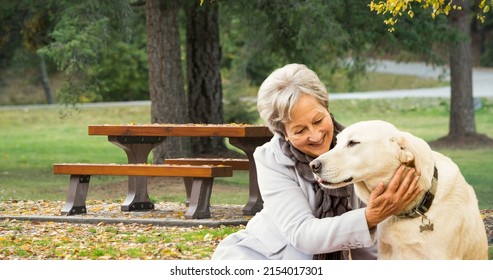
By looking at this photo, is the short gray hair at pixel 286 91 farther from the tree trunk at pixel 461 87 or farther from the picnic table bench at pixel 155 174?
the tree trunk at pixel 461 87

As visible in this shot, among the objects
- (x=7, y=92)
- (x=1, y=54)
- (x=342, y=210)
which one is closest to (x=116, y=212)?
(x=342, y=210)

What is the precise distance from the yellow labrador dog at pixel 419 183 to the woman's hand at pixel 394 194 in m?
0.05

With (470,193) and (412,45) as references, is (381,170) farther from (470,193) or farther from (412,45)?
(412,45)

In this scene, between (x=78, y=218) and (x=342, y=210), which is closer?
(x=342, y=210)

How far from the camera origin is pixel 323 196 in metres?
4.54

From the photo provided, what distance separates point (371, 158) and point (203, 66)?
14.7 meters

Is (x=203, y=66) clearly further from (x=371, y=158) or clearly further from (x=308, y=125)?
(x=371, y=158)

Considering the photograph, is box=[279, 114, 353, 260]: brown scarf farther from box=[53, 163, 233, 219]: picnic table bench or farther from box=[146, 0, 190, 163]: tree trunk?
box=[146, 0, 190, 163]: tree trunk

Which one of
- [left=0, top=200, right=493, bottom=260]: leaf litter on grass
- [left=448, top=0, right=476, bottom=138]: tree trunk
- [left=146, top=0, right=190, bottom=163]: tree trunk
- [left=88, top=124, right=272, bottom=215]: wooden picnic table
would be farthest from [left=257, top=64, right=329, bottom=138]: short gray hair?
[left=448, top=0, right=476, bottom=138]: tree trunk

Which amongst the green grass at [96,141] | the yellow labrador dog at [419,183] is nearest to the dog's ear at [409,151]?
the yellow labrador dog at [419,183]

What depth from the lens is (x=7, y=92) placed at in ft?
121

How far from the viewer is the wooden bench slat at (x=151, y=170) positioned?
1022 cm

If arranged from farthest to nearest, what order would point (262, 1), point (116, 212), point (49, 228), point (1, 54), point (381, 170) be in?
point (1, 54) < point (262, 1) < point (116, 212) < point (49, 228) < point (381, 170)

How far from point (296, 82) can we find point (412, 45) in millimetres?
14322
